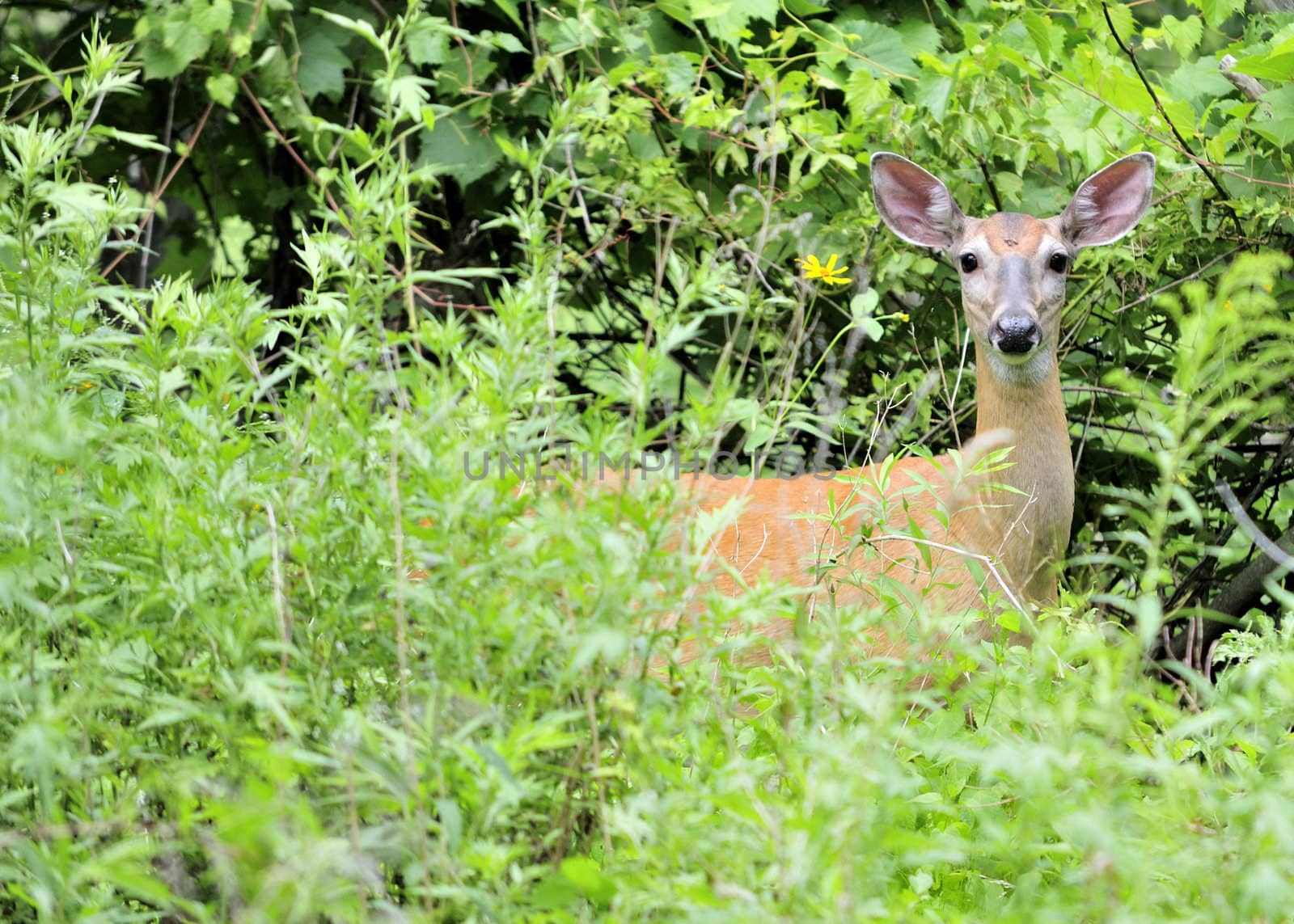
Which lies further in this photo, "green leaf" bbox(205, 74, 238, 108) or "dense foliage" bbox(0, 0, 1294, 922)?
"green leaf" bbox(205, 74, 238, 108)

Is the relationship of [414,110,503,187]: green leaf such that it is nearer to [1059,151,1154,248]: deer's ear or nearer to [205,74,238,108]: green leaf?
[205,74,238,108]: green leaf

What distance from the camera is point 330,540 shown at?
2.15 metres

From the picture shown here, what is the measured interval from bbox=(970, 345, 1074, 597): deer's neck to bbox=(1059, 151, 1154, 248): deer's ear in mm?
425

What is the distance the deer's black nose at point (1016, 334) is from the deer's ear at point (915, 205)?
0.50 metres

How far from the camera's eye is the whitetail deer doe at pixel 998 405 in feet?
12.9

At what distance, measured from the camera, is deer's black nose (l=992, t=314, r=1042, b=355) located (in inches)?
157

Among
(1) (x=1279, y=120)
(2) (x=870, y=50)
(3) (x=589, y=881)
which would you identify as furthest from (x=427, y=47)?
(3) (x=589, y=881)

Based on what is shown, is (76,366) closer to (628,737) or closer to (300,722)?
(300,722)

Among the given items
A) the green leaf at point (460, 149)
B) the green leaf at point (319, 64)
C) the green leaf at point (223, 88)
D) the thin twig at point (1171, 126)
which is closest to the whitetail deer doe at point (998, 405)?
the thin twig at point (1171, 126)

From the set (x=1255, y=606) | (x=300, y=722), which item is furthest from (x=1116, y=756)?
(x=1255, y=606)

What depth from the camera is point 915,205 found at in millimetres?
4438

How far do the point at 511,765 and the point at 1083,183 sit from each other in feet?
9.98

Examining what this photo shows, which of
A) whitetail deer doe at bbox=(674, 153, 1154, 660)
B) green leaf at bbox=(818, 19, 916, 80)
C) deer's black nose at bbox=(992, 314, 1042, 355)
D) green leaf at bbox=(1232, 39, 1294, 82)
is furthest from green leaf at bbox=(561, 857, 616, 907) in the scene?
green leaf at bbox=(818, 19, 916, 80)

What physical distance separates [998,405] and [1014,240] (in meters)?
0.47
